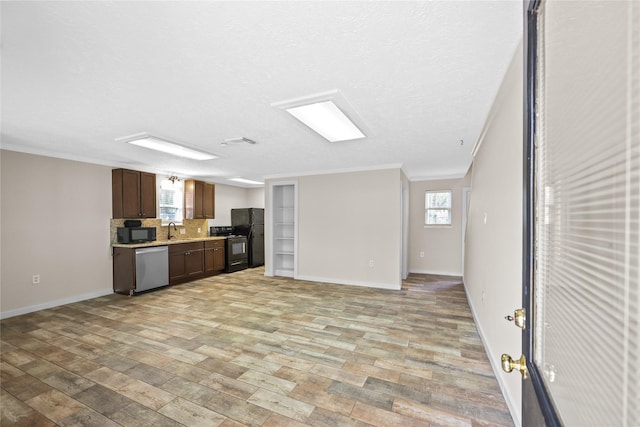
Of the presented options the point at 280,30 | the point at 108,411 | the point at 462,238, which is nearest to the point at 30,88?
the point at 280,30

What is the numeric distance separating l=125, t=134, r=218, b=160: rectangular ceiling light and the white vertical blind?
12.5 ft

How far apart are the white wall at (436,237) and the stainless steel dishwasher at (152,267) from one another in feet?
17.9

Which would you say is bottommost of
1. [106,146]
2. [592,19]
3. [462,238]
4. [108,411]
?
[108,411]

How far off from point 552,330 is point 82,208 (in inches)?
239

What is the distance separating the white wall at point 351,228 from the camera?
514 cm

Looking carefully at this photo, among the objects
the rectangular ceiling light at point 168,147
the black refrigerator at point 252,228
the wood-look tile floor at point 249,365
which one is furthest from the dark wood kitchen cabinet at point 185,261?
the rectangular ceiling light at point 168,147

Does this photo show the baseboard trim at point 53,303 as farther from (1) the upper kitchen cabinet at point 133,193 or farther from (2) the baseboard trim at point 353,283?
(2) the baseboard trim at point 353,283

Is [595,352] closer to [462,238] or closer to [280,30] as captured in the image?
[280,30]

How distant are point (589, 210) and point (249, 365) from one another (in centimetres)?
273

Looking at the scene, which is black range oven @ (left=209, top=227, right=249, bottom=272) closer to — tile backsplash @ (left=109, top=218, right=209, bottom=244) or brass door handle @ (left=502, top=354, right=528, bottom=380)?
tile backsplash @ (left=109, top=218, right=209, bottom=244)

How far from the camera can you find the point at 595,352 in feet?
1.55

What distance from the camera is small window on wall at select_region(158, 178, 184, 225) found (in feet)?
19.8

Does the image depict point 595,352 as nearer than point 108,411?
Yes

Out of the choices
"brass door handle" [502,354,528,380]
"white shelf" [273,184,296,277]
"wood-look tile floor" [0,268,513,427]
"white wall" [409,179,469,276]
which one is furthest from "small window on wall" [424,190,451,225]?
"brass door handle" [502,354,528,380]
